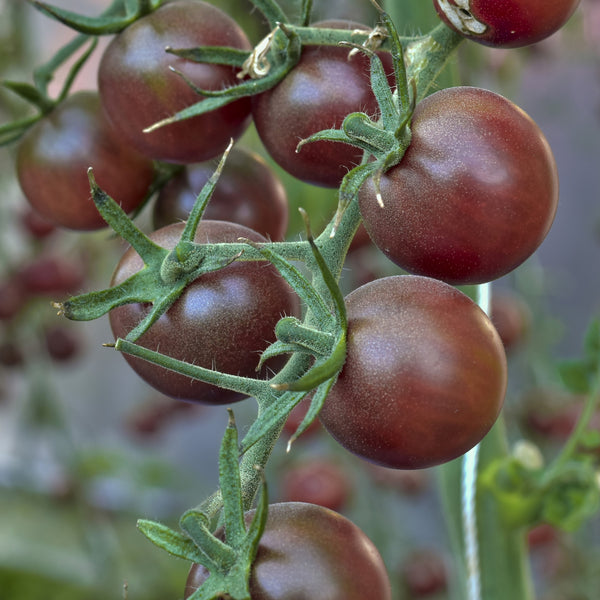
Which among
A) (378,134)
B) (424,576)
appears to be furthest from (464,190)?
(424,576)

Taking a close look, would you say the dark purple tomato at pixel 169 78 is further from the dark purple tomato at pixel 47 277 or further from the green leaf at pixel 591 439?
the dark purple tomato at pixel 47 277

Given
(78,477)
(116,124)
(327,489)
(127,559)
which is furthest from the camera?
(127,559)

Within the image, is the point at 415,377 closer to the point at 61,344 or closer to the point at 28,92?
the point at 28,92

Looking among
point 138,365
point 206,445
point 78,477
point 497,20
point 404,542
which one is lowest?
A: point 206,445

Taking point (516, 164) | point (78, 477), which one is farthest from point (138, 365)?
point (78, 477)

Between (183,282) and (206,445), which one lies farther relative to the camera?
(206,445)

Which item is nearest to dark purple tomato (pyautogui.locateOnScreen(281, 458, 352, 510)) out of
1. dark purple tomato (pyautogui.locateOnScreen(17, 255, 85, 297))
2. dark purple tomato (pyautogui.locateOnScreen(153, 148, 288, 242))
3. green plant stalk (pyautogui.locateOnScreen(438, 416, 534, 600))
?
dark purple tomato (pyautogui.locateOnScreen(17, 255, 85, 297))

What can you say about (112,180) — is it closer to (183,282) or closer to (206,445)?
(183,282)
